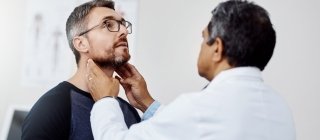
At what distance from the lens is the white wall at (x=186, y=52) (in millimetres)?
2094

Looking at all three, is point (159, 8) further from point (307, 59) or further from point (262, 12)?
point (262, 12)

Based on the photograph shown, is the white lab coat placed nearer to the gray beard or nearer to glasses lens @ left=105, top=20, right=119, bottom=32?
the gray beard

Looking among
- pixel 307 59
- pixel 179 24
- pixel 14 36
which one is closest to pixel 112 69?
pixel 179 24

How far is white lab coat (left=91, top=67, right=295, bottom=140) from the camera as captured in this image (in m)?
0.99

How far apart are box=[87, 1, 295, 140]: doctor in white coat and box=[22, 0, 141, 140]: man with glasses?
137mm

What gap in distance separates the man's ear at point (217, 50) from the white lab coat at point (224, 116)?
47 mm

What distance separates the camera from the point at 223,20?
1060mm

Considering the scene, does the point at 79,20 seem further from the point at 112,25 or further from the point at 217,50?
the point at 217,50

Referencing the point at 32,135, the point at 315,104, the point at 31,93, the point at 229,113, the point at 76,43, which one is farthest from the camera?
the point at 31,93

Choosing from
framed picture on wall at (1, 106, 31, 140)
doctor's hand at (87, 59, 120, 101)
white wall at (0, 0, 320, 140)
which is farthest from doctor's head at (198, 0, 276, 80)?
framed picture on wall at (1, 106, 31, 140)

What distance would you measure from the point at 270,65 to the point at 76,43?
1.14m

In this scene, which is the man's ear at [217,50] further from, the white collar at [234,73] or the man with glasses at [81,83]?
the man with glasses at [81,83]

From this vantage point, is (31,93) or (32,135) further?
(31,93)

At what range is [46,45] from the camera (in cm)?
257
